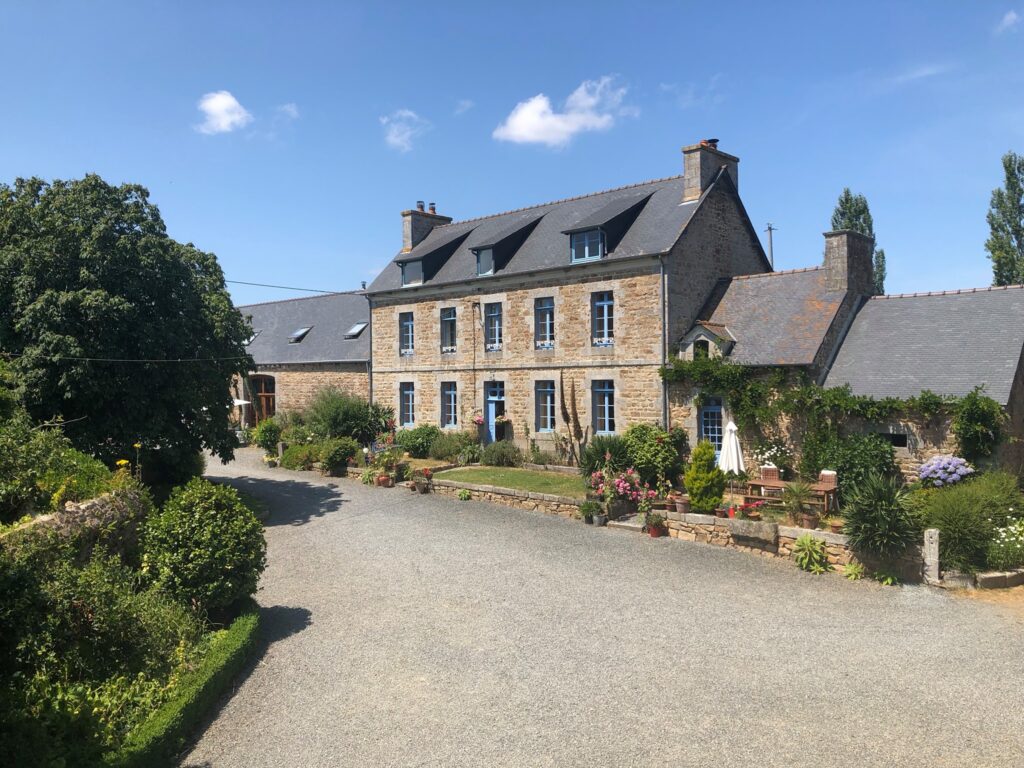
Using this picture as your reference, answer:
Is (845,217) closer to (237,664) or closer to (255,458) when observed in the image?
(255,458)

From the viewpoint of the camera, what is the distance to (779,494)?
15180mm

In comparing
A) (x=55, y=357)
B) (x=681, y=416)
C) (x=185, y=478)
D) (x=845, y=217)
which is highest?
(x=845, y=217)

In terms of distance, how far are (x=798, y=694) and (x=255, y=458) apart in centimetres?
2265

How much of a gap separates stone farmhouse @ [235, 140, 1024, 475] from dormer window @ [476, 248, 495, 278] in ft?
0.21

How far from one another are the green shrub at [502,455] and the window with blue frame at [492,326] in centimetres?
316

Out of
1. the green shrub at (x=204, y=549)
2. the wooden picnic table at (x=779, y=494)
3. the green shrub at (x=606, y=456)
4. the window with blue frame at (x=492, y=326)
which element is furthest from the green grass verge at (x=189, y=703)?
the window with blue frame at (x=492, y=326)

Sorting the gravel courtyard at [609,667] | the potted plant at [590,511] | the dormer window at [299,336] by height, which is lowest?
the gravel courtyard at [609,667]

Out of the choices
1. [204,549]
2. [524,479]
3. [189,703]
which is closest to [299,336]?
[524,479]

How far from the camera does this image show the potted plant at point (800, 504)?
12.6m

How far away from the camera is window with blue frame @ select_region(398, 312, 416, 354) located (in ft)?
82.2

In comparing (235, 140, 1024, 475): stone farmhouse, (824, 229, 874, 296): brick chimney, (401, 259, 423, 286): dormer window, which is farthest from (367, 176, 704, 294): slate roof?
(824, 229, 874, 296): brick chimney

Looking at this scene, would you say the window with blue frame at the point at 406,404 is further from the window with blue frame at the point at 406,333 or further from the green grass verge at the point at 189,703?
the green grass verge at the point at 189,703

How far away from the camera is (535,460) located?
68.7 feet

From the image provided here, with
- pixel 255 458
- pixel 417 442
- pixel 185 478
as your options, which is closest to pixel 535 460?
pixel 417 442
